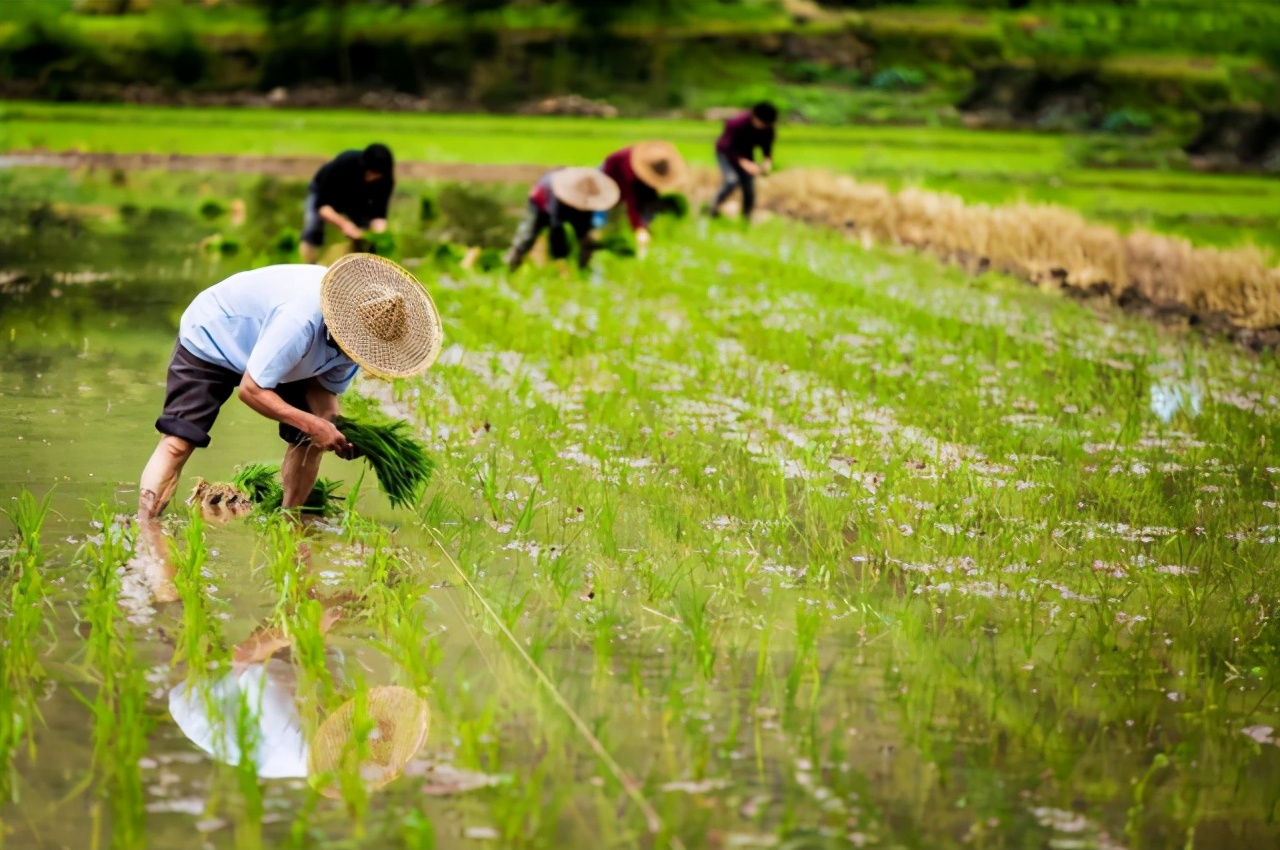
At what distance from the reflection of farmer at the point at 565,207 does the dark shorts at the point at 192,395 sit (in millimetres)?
4786

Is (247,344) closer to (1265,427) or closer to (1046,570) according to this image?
(1046,570)

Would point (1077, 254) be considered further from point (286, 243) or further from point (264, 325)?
point (264, 325)

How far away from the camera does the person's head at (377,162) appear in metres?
6.50

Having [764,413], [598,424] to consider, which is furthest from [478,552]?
[764,413]

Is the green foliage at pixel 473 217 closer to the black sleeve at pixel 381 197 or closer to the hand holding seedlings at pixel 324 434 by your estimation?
the black sleeve at pixel 381 197

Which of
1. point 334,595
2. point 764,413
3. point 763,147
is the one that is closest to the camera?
point 334,595

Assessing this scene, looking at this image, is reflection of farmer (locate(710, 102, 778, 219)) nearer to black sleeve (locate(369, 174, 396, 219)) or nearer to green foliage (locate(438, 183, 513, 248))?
green foliage (locate(438, 183, 513, 248))

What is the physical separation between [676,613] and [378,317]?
3.26 feet

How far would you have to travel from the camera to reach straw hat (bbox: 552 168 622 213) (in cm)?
922

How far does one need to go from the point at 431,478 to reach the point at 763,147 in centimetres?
763

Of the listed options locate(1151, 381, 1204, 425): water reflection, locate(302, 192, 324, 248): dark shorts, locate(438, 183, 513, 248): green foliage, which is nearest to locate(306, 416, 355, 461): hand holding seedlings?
locate(1151, 381, 1204, 425): water reflection

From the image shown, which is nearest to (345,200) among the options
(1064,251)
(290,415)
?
(290,415)

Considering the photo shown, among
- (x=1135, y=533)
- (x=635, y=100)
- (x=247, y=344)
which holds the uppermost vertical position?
(x=247, y=344)

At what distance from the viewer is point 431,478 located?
5.21 meters
